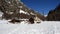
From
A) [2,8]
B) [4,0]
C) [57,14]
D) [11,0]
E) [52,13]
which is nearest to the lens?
[57,14]

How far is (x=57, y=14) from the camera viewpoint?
42500 millimetres

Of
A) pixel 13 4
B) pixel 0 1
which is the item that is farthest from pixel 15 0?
pixel 0 1

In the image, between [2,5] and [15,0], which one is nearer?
[2,5]

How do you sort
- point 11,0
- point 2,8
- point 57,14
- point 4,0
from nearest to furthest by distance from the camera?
point 57,14 < point 2,8 < point 4,0 < point 11,0

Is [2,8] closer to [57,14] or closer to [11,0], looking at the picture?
[11,0]

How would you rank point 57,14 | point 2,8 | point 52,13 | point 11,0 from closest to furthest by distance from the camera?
point 57,14, point 52,13, point 2,8, point 11,0

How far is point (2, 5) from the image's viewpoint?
133 metres

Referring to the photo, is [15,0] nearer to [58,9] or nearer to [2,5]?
[2,5]

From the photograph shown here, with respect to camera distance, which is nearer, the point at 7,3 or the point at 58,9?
the point at 58,9

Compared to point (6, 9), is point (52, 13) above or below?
below

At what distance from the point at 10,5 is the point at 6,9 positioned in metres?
11.1

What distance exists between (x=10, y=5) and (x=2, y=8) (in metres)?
12.3

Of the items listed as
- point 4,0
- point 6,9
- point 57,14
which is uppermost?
A: point 4,0

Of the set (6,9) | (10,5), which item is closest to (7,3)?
(10,5)
